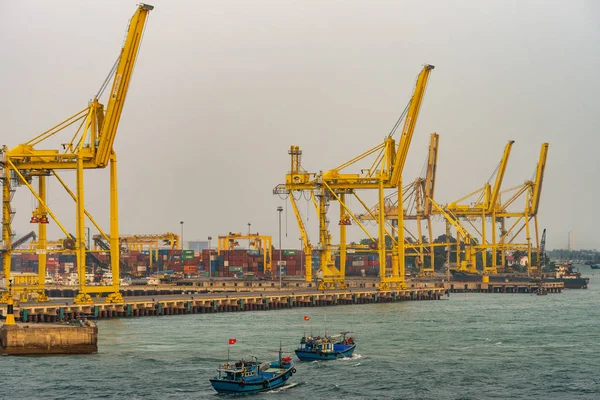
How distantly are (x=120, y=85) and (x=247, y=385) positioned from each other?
43.2m

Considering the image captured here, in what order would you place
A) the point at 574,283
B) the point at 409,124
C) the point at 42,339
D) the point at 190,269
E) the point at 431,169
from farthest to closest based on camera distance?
1. the point at 190,269
2. the point at 431,169
3. the point at 574,283
4. the point at 409,124
5. the point at 42,339

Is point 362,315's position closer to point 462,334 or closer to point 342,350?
point 462,334

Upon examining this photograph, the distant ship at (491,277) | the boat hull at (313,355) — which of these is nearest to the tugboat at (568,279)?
the distant ship at (491,277)

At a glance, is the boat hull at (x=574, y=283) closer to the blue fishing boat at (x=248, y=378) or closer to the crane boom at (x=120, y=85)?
the crane boom at (x=120, y=85)

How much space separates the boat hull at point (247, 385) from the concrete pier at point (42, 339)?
552 inches

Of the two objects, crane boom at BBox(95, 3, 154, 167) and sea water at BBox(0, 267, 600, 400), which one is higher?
crane boom at BBox(95, 3, 154, 167)

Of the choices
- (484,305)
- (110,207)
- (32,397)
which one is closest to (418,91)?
(484,305)

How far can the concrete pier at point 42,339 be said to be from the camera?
199ft

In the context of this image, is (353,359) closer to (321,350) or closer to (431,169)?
(321,350)

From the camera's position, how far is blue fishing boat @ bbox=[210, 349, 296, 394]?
50.6m

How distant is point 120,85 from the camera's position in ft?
288

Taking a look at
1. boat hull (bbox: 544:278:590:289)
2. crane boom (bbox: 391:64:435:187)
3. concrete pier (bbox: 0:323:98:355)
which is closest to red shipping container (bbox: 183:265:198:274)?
boat hull (bbox: 544:278:590:289)

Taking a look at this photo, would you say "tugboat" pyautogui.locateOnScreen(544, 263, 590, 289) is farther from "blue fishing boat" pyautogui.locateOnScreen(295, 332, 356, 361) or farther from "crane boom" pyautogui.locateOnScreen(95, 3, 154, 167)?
"blue fishing boat" pyautogui.locateOnScreen(295, 332, 356, 361)

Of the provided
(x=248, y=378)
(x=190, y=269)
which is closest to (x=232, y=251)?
(x=190, y=269)
